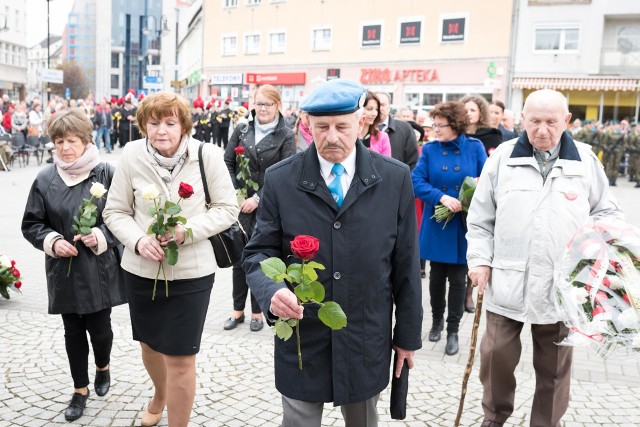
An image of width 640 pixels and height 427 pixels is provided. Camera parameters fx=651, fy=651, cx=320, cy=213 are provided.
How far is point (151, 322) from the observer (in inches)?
138

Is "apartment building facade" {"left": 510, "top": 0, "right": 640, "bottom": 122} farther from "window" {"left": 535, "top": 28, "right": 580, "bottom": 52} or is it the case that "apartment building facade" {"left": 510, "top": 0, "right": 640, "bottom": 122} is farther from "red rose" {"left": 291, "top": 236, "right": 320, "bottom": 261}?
"red rose" {"left": 291, "top": 236, "right": 320, "bottom": 261}

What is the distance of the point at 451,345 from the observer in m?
5.41

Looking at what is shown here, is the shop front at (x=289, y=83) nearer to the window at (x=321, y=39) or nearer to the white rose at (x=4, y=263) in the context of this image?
the window at (x=321, y=39)

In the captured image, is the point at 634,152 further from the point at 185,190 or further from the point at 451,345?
the point at 185,190

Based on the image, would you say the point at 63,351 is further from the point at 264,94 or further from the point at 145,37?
the point at 145,37

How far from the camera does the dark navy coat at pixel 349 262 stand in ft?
8.49

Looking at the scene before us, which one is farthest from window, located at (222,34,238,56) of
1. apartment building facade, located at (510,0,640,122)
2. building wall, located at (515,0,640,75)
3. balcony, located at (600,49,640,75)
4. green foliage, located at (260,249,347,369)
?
green foliage, located at (260,249,347,369)

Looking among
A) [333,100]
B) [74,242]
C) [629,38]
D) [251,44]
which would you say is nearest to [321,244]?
[333,100]

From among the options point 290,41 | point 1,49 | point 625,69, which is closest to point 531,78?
point 625,69

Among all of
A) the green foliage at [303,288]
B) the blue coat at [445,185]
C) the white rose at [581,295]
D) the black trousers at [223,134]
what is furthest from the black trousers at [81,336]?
the black trousers at [223,134]

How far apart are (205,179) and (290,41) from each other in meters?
39.2

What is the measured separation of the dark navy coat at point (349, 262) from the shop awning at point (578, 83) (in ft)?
100

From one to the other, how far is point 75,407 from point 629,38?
34206 mm

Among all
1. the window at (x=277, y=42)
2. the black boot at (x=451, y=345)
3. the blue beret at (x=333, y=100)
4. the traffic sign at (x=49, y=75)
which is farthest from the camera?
the window at (x=277, y=42)
